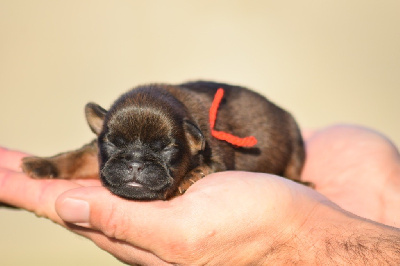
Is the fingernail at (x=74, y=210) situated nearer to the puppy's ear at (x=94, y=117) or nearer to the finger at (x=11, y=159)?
the puppy's ear at (x=94, y=117)

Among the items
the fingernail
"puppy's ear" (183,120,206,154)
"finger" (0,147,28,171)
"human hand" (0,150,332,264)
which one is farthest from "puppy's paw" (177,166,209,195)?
"finger" (0,147,28,171)

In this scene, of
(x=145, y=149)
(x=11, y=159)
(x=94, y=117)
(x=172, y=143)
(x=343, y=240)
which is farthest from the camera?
(x=11, y=159)

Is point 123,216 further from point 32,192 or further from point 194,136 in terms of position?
point 32,192

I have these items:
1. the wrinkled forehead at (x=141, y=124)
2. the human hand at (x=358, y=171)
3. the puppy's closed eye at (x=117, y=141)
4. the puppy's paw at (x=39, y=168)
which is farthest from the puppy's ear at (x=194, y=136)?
the human hand at (x=358, y=171)

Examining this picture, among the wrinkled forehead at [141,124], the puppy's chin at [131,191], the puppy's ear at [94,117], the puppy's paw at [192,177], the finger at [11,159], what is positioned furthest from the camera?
the finger at [11,159]

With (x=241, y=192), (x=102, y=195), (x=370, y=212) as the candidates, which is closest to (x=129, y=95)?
(x=102, y=195)

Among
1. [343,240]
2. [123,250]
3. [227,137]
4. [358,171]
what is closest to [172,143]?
[227,137]

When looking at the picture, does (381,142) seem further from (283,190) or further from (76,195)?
(76,195)
